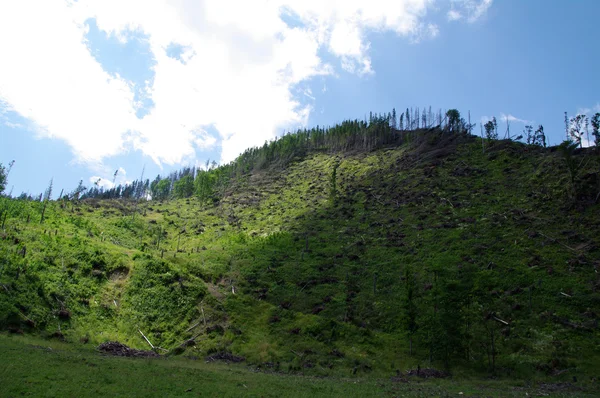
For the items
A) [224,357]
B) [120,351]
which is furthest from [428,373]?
[120,351]

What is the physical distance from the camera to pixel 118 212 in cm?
9912

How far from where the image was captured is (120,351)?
32.4m

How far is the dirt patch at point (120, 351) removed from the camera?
31844 millimetres

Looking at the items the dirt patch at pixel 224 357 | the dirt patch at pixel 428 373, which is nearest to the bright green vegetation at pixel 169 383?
the dirt patch at pixel 428 373

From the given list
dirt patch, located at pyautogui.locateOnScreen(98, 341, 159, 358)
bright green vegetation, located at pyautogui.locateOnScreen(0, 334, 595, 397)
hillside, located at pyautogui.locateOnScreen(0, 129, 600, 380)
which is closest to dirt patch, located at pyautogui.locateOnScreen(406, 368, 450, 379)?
bright green vegetation, located at pyautogui.locateOnScreen(0, 334, 595, 397)

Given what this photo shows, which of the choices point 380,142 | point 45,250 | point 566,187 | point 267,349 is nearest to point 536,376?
point 267,349

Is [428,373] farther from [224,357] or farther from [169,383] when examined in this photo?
[169,383]

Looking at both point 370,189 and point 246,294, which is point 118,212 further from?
point 370,189

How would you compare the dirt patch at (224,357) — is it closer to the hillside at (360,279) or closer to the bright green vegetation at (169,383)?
the hillside at (360,279)

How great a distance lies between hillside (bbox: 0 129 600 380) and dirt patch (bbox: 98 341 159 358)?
8.28 feet

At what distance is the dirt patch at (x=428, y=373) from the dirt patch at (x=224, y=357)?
17.4 m

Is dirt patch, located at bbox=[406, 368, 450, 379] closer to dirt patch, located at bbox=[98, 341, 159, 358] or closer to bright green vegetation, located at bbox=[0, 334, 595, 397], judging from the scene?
bright green vegetation, located at bbox=[0, 334, 595, 397]

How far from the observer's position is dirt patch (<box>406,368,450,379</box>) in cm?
3191

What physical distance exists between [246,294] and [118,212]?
65995 mm
